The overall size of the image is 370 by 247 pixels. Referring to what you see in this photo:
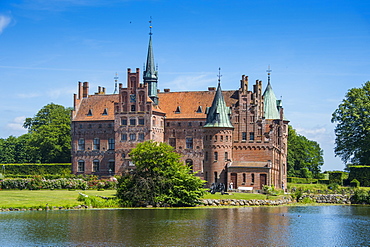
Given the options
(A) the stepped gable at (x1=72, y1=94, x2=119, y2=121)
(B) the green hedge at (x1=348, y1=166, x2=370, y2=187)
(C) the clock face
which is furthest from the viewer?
(A) the stepped gable at (x1=72, y1=94, x2=119, y2=121)

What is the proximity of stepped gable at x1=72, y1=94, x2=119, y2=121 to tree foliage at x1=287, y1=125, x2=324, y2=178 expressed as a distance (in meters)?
29.1

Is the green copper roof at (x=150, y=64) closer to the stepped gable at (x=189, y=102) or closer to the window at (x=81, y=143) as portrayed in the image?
the stepped gable at (x=189, y=102)

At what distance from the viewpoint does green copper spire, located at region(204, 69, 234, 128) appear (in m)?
75.6

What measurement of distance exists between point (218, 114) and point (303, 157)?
36552 millimetres

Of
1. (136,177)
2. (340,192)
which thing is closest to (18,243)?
(136,177)

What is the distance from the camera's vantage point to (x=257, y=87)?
261ft

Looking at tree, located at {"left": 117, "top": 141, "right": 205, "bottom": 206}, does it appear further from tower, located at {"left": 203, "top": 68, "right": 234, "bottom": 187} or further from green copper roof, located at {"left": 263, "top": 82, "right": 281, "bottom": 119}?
green copper roof, located at {"left": 263, "top": 82, "right": 281, "bottom": 119}

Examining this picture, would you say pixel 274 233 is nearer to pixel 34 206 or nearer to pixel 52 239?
pixel 52 239

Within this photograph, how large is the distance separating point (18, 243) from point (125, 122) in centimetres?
4804

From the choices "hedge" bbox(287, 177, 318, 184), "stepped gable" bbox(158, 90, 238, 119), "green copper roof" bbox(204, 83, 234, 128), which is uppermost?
"stepped gable" bbox(158, 90, 238, 119)

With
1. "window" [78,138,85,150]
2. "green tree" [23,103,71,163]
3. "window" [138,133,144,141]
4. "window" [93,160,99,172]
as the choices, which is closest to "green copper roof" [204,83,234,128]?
"window" [138,133,144,141]

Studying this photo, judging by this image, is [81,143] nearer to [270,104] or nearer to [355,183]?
[270,104]

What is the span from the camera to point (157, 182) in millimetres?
54781

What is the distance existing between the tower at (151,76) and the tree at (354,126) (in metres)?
25.0
